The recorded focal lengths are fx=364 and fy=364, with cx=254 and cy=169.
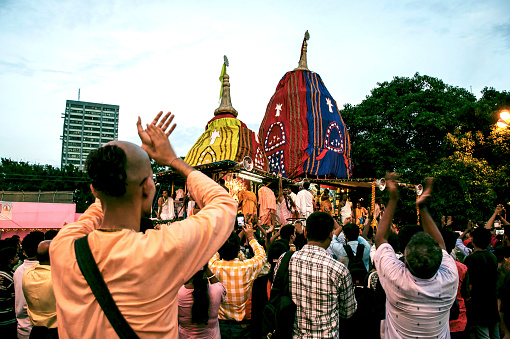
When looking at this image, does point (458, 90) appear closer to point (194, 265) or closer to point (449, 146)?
point (449, 146)

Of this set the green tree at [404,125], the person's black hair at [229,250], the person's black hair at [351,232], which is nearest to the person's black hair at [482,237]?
the person's black hair at [351,232]

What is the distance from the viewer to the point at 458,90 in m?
27.6

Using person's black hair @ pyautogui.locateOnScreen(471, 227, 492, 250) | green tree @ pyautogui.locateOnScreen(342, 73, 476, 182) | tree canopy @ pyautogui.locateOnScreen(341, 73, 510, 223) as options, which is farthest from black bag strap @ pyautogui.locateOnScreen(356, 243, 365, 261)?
green tree @ pyautogui.locateOnScreen(342, 73, 476, 182)

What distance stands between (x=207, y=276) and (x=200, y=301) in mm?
365

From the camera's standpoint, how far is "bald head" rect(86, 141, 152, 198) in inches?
59.5

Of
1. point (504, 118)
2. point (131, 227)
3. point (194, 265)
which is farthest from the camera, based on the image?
point (504, 118)

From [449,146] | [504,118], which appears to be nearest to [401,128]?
[449,146]

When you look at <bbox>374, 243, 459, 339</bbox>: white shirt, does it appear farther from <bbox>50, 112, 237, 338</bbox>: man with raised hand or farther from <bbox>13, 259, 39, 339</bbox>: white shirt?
<bbox>13, 259, 39, 339</bbox>: white shirt

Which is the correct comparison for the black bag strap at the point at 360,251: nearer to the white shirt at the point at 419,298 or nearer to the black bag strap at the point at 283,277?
the black bag strap at the point at 283,277

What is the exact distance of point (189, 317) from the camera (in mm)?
3250

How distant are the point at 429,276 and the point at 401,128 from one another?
24905 mm

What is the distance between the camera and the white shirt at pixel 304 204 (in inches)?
502

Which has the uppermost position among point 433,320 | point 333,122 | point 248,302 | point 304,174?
point 333,122

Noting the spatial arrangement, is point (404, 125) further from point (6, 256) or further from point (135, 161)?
point (135, 161)
